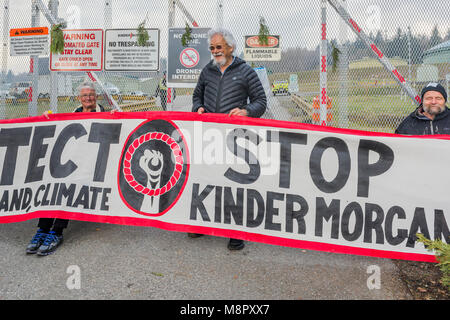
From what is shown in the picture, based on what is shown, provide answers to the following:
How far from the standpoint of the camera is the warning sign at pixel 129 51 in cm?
597

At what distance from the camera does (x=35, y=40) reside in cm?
684

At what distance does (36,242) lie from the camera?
11.6 feet

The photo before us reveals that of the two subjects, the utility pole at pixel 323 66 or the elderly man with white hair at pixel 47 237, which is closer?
the elderly man with white hair at pixel 47 237

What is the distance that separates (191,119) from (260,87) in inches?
33.7

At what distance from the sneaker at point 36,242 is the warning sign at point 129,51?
336 cm

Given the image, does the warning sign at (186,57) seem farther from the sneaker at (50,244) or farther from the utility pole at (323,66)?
the sneaker at (50,244)

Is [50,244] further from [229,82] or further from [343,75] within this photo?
[343,75]

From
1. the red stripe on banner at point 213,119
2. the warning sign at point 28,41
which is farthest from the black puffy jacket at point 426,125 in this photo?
the warning sign at point 28,41

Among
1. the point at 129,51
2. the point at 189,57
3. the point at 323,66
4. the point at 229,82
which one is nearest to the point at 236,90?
the point at 229,82

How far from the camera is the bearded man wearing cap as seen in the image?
3.62 m

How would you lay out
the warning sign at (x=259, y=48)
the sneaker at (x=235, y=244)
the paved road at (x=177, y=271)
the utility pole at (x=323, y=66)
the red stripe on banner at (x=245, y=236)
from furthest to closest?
the warning sign at (x=259, y=48) < the utility pole at (x=323, y=66) < the sneaker at (x=235, y=244) < the red stripe on banner at (x=245, y=236) < the paved road at (x=177, y=271)

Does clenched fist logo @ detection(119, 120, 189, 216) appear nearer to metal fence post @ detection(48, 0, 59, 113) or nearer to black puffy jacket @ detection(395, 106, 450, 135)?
black puffy jacket @ detection(395, 106, 450, 135)

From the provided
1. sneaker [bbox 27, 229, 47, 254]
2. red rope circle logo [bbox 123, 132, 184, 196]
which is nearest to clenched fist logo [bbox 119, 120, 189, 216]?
red rope circle logo [bbox 123, 132, 184, 196]
